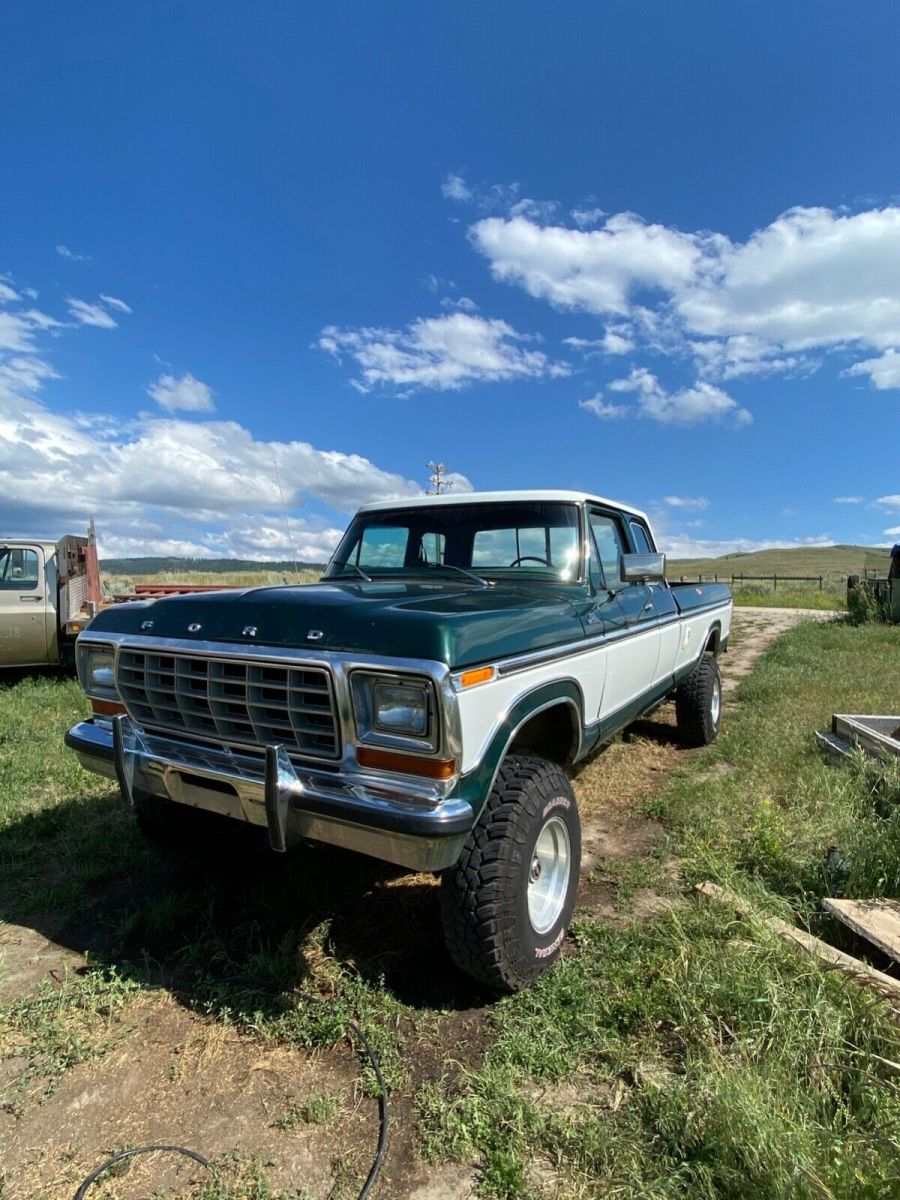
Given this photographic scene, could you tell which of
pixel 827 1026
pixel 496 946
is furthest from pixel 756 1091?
pixel 496 946

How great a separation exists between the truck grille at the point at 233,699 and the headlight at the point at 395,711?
11 cm

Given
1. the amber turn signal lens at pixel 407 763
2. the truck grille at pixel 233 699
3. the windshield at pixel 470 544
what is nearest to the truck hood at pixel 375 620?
the truck grille at pixel 233 699

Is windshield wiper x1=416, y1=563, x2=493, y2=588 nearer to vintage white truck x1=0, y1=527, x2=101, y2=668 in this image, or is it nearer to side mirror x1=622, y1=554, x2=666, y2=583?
side mirror x1=622, y1=554, x2=666, y2=583

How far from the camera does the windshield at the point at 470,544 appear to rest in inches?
148

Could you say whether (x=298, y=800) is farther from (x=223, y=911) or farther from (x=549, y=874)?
(x=223, y=911)

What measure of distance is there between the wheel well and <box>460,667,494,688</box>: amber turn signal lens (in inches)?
33.1

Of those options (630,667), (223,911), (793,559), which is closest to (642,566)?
(630,667)

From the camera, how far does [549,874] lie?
283 centimetres

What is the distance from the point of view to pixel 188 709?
2.73 meters

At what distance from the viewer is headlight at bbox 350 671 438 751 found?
2162 mm

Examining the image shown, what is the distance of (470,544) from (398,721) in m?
1.93

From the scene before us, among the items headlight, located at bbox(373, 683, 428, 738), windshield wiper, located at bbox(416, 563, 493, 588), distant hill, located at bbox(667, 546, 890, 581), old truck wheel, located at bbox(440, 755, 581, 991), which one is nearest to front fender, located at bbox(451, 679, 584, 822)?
old truck wheel, located at bbox(440, 755, 581, 991)

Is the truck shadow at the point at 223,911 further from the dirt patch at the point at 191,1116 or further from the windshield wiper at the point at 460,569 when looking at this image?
the windshield wiper at the point at 460,569

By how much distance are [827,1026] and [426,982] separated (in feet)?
4.66
